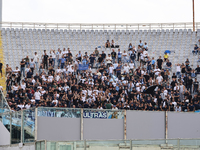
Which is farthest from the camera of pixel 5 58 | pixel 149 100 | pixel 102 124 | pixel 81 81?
pixel 5 58

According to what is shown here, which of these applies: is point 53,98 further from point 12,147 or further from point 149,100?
point 12,147

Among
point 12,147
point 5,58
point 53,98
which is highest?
point 5,58

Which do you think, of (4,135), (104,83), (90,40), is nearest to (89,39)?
(90,40)

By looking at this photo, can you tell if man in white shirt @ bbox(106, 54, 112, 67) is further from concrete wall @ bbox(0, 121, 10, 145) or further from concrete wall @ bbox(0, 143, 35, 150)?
concrete wall @ bbox(0, 143, 35, 150)

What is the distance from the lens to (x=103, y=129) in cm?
1920

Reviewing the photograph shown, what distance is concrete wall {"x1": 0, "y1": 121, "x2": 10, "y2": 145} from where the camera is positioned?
1755cm

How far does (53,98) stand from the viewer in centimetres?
2367

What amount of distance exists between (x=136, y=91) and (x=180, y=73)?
4885mm

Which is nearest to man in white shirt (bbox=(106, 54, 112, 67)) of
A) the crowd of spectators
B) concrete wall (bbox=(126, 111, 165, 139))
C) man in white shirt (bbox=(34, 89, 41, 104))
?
the crowd of spectators

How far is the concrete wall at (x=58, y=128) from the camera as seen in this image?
1739 centimetres

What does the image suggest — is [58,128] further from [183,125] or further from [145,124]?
[183,125]

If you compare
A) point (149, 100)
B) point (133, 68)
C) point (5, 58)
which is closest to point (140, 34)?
point (133, 68)

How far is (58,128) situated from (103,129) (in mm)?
2104

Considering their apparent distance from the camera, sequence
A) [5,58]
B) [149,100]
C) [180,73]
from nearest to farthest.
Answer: [149,100] < [180,73] < [5,58]
